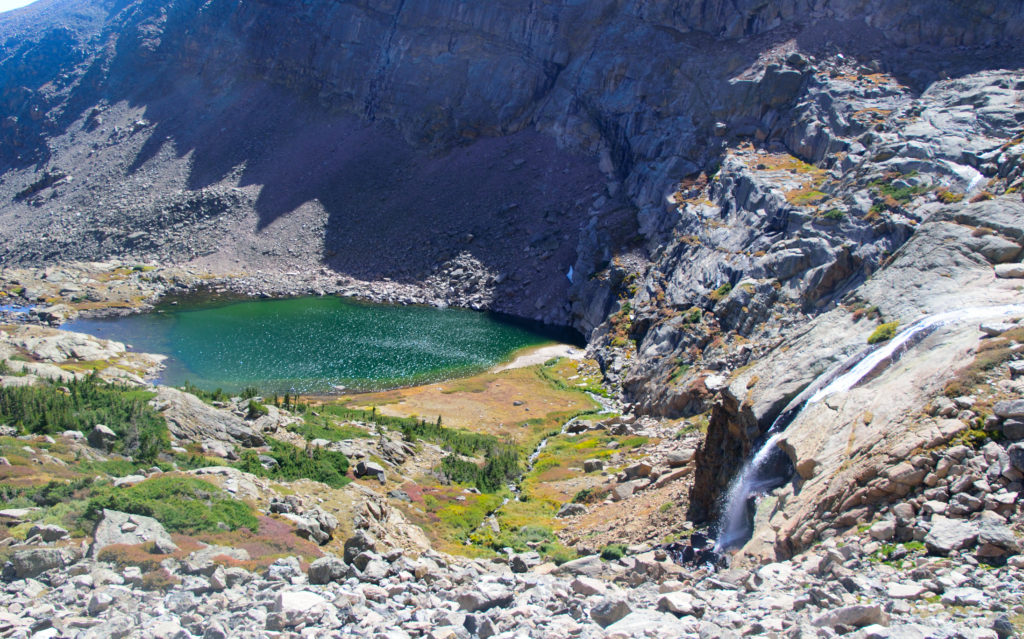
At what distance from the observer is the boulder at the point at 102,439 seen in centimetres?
2522

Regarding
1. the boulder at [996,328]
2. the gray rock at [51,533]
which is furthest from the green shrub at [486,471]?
the boulder at [996,328]

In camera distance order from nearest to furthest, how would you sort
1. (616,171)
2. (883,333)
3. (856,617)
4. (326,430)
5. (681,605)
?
1. (856,617)
2. (681,605)
3. (883,333)
4. (326,430)
5. (616,171)

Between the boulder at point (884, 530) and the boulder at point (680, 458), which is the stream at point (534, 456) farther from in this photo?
the boulder at point (884, 530)

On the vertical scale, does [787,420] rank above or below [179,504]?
above

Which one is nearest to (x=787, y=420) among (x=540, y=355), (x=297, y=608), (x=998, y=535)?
(x=998, y=535)

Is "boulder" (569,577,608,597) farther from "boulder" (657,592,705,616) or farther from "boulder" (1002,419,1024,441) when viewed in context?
"boulder" (1002,419,1024,441)

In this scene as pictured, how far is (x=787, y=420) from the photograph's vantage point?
23.2m

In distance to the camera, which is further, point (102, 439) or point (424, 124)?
point (424, 124)

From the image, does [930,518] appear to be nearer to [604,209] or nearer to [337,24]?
[604,209]

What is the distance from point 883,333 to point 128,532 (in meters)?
23.6

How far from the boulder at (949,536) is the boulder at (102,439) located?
26050 mm

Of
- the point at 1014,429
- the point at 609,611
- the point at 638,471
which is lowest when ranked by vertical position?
the point at 638,471

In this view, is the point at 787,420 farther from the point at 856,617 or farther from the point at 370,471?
the point at 370,471

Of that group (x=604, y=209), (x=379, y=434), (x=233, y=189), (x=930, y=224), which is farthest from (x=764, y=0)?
(x=233, y=189)
